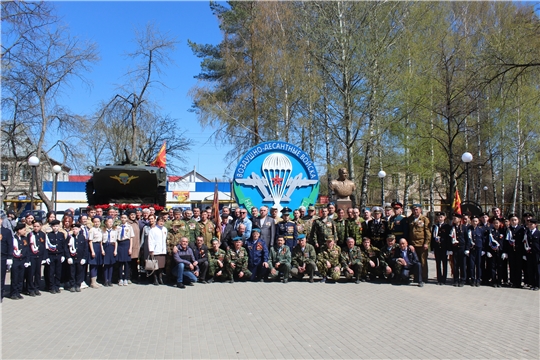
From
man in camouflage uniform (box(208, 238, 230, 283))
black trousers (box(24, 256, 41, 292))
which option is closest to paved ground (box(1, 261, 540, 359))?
black trousers (box(24, 256, 41, 292))

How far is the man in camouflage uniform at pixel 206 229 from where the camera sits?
11.9m

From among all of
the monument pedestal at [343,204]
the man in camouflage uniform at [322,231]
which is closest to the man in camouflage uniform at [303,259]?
the man in camouflage uniform at [322,231]

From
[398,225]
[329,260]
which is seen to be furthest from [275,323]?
[398,225]

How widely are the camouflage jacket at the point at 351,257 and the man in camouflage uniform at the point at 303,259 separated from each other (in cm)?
67

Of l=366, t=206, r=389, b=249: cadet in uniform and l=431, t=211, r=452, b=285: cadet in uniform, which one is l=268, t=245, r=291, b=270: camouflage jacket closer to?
l=366, t=206, r=389, b=249: cadet in uniform

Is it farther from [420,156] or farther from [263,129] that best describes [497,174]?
[263,129]

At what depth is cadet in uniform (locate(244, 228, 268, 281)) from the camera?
37.3ft

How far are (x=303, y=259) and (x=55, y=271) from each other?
545 cm

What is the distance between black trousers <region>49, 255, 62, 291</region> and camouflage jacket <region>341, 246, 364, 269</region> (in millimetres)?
6243

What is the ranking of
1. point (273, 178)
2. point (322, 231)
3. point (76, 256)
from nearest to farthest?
point (76, 256)
point (322, 231)
point (273, 178)

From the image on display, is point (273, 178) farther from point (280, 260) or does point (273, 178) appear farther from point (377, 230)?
point (377, 230)

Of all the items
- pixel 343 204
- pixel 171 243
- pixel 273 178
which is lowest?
pixel 171 243

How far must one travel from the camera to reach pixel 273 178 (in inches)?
582

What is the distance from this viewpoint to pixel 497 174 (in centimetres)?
3450
